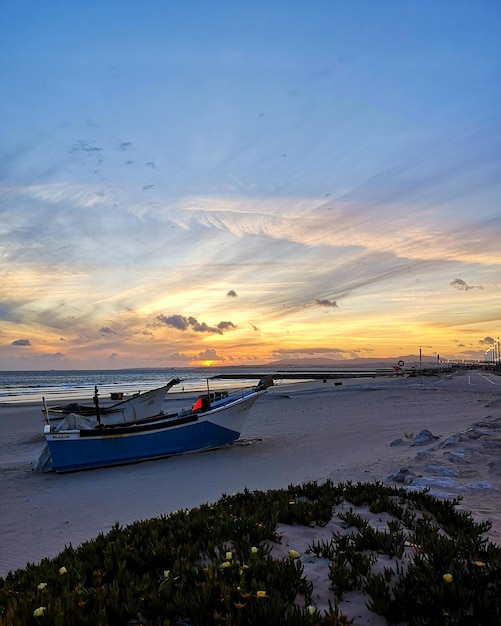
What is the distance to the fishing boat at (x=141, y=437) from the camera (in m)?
13.5

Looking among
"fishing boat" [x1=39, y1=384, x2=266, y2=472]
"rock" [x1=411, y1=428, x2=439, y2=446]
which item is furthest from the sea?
"rock" [x1=411, y1=428, x2=439, y2=446]

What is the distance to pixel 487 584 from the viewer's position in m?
3.54

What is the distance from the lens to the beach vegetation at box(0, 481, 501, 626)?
10.7 feet

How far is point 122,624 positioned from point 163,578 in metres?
0.55

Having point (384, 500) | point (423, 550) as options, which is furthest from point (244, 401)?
point (423, 550)

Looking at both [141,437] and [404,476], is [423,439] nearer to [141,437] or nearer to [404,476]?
[404,476]

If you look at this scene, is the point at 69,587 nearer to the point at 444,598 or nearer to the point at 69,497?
the point at 444,598

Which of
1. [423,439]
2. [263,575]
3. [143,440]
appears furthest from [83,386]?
[263,575]

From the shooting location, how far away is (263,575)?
3826 mm

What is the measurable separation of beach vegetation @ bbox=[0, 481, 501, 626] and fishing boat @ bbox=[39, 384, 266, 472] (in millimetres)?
9222

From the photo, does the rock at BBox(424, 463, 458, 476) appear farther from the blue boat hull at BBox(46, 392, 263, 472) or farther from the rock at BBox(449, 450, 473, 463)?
the blue boat hull at BBox(46, 392, 263, 472)

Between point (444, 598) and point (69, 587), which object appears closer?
point (444, 598)

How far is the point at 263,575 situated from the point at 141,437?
37.0 ft

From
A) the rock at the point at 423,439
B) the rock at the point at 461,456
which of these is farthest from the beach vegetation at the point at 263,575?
the rock at the point at 423,439
